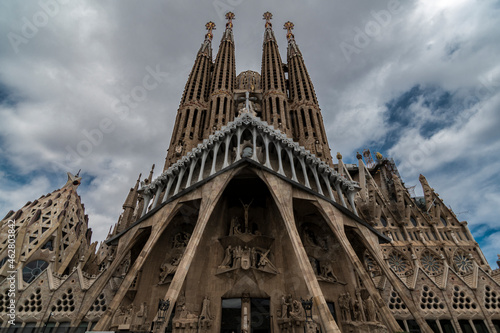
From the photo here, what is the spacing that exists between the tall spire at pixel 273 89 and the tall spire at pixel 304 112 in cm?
118

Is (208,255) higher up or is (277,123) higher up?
(277,123)

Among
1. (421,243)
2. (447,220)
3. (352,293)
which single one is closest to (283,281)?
(352,293)

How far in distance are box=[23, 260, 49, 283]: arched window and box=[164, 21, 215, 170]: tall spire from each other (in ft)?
39.6

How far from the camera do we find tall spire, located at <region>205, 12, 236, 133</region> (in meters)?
26.6

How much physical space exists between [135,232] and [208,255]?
16.4ft

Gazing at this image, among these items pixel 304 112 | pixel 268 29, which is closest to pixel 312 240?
pixel 304 112

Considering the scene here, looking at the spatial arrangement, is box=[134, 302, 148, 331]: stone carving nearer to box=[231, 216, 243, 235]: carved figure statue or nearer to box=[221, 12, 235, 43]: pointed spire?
box=[231, 216, 243, 235]: carved figure statue

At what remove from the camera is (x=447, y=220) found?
27672 mm

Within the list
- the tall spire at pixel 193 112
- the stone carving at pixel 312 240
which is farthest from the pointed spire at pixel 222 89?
the stone carving at pixel 312 240

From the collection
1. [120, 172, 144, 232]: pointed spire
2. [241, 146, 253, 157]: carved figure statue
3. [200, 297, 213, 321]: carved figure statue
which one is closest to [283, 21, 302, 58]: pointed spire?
[241, 146, 253, 157]: carved figure statue

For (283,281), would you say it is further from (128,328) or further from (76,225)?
(76,225)

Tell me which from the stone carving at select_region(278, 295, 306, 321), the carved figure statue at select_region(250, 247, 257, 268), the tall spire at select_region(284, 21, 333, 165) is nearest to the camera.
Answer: the stone carving at select_region(278, 295, 306, 321)

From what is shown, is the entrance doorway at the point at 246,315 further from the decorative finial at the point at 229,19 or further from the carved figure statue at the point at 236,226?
the decorative finial at the point at 229,19

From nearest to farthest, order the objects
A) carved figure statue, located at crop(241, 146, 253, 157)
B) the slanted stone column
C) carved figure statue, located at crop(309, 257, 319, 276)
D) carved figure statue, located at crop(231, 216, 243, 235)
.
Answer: the slanted stone column → carved figure statue, located at crop(309, 257, 319, 276) → carved figure statue, located at crop(241, 146, 253, 157) → carved figure statue, located at crop(231, 216, 243, 235)
